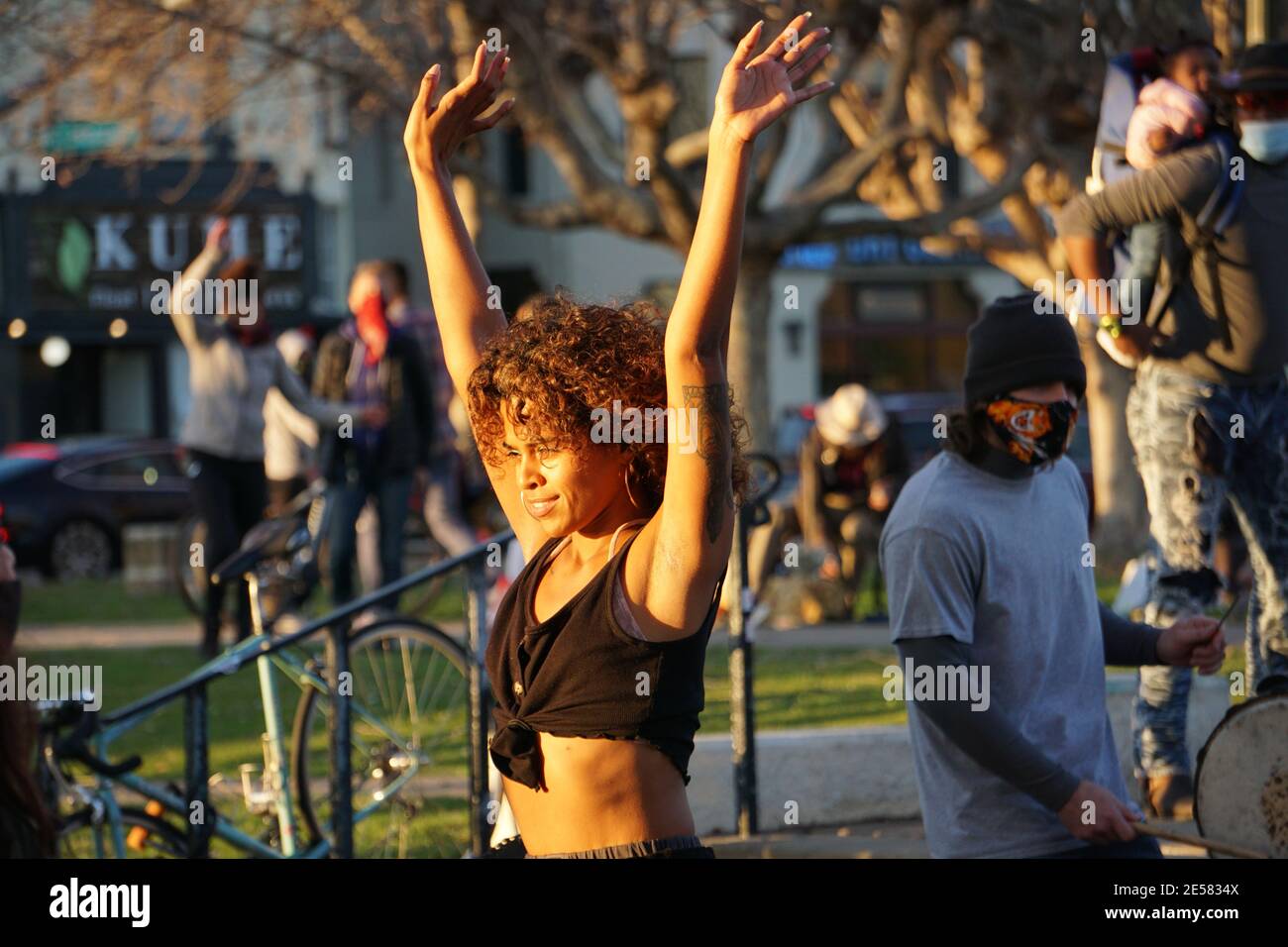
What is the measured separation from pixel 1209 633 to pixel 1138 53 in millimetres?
→ 2769

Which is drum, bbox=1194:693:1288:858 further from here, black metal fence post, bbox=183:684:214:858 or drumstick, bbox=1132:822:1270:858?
black metal fence post, bbox=183:684:214:858

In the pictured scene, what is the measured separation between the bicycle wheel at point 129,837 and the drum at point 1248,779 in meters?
2.85

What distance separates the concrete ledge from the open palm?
12.4 feet

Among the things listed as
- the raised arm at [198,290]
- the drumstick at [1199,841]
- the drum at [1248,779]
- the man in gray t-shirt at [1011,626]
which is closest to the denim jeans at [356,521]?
the raised arm at [198,290]

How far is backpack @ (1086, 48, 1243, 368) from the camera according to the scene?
A: 554 centimetres

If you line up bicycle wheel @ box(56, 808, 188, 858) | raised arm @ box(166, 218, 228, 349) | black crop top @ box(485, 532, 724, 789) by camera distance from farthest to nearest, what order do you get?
raised arm @ box(166, 218, 228, 349)
bicycle wheel @ box(56, 808, 188, 858)
black crop top @ box(485, 532, 724, 789)

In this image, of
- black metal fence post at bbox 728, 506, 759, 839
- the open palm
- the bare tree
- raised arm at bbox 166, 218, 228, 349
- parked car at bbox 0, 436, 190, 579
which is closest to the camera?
the open palm

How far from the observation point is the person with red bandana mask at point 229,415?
10.4 metres

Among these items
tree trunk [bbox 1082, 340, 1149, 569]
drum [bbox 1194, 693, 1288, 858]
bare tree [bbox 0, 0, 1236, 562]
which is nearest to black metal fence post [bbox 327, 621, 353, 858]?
drum [bbox 1194, 693, 1288, 858]

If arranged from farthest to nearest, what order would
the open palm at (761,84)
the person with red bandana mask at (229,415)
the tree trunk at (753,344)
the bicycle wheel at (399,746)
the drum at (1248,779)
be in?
1. the tree trunk at (753,344)
2. the person with red bandana mask at (229,415)
3. the bicycle wheel at (399,746)
4. the drum at (1248,779)
5. the open palm at (761,84)

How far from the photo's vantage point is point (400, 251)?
3734cm

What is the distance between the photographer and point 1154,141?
5684 millimetres

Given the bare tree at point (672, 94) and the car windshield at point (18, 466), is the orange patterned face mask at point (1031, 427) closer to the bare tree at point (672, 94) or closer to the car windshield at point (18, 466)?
the bare tree at point (672, 94)
